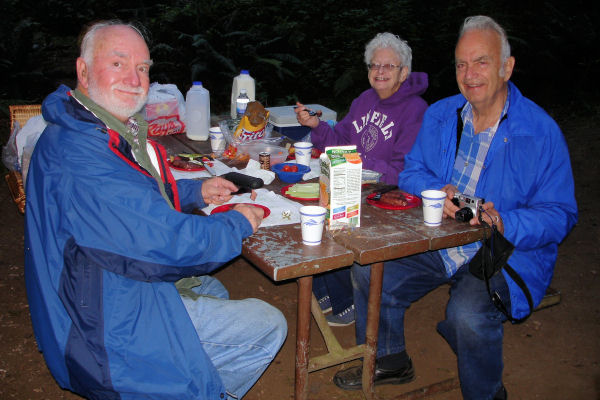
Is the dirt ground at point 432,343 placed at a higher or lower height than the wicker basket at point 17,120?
lower

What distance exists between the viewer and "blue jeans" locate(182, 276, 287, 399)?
2266 mm

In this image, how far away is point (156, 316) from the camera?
2000 mm

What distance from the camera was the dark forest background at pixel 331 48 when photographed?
30.6 ft

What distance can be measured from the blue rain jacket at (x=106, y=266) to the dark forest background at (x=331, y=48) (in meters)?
7.27

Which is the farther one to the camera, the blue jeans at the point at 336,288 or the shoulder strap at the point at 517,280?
the blue jeans at the point at 336,288

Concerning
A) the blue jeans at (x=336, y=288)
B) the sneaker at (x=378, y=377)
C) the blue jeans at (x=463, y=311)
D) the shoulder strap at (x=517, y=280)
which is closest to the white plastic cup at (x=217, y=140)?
the blue jeans at (x=336, y=288)

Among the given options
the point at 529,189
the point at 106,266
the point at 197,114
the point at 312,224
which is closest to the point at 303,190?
the point at 312,224

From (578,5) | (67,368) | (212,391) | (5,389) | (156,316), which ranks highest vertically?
(578,5)

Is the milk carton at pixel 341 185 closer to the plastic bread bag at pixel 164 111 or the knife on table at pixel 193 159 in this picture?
the knife on table at pixel 193 159

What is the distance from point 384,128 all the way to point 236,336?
2029mm

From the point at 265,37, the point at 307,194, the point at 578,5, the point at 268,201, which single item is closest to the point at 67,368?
the point at 268,201

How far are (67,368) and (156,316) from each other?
360 mm

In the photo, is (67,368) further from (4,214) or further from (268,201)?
(4,214)

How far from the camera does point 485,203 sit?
8.32 feet
